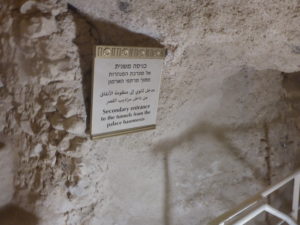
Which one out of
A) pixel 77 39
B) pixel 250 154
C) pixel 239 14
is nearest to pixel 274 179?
pixel 250 154

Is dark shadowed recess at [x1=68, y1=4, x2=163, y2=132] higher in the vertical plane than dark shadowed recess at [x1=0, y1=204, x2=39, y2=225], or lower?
higher

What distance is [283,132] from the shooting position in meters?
1.61

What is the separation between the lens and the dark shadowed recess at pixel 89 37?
0.92 meters

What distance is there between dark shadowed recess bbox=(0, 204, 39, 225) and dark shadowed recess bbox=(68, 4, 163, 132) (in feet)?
1.33

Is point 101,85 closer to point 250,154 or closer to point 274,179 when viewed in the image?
point 250,154

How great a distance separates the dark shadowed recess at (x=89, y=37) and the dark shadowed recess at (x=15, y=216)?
40 centimetres

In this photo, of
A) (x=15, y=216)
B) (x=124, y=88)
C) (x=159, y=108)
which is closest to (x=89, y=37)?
(x=124, y=88)

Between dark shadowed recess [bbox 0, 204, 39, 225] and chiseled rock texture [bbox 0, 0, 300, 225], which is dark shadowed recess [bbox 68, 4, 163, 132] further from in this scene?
dark shadowed recess [bbox 0, 204, 39, 225]

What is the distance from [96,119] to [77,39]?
0.27m

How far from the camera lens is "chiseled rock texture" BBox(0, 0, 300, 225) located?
90 centimetres

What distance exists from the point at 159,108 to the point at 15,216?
71 centimetres

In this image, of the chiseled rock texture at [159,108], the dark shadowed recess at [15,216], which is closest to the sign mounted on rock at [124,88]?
the chiseled rock texture at [159,108]

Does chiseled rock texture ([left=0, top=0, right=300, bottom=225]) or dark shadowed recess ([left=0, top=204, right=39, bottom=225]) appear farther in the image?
dark shadowed recess ([left=0, top=204, right=39, bottom=225])

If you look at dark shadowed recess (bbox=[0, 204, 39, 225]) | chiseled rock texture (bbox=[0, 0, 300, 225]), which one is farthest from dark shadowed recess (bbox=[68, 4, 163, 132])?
dark shadowed recess (bbox=[0, 204, 39, 225])
